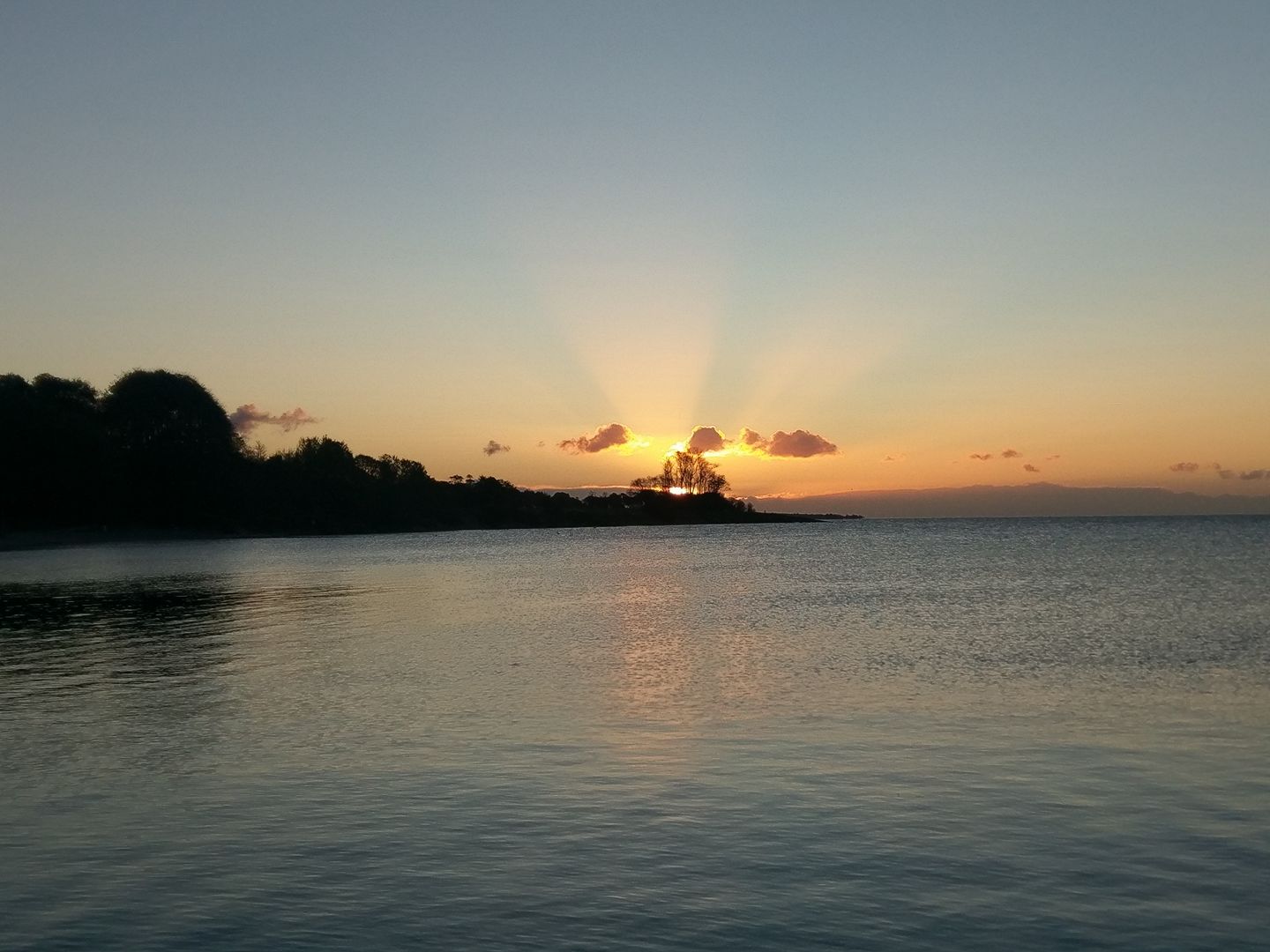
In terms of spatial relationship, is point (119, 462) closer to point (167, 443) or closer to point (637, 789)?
point (167, 443)

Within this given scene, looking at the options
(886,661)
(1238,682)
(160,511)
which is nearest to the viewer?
(1238,682)

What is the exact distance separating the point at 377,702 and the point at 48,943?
1305cm

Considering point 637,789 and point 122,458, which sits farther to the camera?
point 122,458

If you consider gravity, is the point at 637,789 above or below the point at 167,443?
below

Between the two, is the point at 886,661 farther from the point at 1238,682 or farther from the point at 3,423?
the point at 3,423

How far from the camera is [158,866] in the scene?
11742mm

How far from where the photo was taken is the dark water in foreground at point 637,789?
33.4 feet

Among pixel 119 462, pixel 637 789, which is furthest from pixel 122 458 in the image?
pixel 637 789

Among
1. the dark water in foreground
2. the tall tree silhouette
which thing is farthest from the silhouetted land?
the dark water in foreground

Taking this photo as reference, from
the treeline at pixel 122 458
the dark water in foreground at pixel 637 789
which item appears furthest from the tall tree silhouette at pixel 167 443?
the dark water in foreground at pixel 637 789

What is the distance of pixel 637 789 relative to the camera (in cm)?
1503

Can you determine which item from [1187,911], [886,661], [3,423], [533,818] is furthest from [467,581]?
[3,423]

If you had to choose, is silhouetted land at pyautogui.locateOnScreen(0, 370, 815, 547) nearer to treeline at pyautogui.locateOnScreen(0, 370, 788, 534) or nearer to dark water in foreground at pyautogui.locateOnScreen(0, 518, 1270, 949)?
treeline at pyautogui.locateOnScreen(0, 370, 788, 534)

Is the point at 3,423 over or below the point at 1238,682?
over
